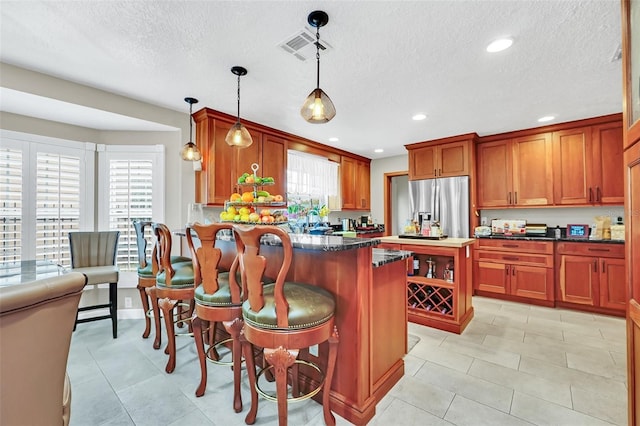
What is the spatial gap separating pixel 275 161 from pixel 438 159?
2761 millimetres

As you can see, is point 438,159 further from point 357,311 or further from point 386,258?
point 357,311

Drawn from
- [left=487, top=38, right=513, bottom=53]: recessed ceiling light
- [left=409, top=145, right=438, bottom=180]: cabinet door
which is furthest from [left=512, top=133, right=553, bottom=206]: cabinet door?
[left=487, top=38, right=513, bottom=53]: recessed ceiling light

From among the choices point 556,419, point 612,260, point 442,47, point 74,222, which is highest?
point 442,47

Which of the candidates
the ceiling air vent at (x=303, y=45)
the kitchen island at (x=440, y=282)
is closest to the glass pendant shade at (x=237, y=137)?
the ceiling air vent at (x=303, y=45)

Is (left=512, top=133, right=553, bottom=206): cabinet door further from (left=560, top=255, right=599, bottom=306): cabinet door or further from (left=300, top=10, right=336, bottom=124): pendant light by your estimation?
(left=300, top=10, right=336, bottom=124): pendant light

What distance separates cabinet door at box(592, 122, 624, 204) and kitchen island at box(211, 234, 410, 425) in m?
3.58

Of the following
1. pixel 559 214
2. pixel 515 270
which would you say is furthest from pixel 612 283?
pixel 559 214

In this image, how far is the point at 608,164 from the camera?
11.6 ft

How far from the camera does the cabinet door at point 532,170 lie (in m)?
3.94

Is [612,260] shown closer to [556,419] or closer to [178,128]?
[556,419]

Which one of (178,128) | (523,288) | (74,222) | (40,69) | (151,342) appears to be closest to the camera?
(40,69)

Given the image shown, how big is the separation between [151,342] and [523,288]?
4.63 m

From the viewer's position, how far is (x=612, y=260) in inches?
129

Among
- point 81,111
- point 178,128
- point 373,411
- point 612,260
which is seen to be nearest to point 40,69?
point 81,111
